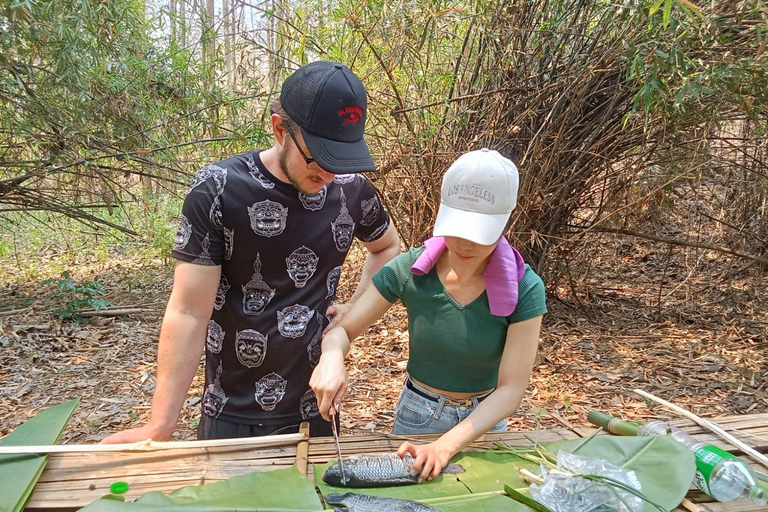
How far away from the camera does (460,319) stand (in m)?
1.60

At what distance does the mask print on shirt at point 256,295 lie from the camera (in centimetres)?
166

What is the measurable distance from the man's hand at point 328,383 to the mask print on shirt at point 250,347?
0.90 feet

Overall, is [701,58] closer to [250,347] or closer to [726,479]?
[726,479]

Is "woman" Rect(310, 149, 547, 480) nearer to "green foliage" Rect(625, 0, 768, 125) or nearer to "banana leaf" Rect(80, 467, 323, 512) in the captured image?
"banana leaf" Rect(80, 467, 323, 512)

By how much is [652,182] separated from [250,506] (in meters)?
3.91

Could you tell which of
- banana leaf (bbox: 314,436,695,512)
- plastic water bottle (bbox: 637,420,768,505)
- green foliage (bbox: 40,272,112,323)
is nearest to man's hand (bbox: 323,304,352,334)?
banana leaf (bbox: 314,436,695,512)

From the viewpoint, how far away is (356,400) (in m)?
3.81

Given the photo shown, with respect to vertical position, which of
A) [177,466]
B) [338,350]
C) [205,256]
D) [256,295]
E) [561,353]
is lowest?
[561,353]

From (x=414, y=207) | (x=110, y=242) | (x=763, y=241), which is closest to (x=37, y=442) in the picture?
(x=414, y=207)

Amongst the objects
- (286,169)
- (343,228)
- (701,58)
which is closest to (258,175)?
(286,169)

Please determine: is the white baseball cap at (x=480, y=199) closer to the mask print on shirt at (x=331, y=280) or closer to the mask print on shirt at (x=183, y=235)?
the mask print on shirt at (x=331, y=280)

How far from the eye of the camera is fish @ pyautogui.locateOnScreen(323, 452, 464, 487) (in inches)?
53.5

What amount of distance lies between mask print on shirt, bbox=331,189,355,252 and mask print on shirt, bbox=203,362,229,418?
1.71ft

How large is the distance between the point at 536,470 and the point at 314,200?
955 millimetres
